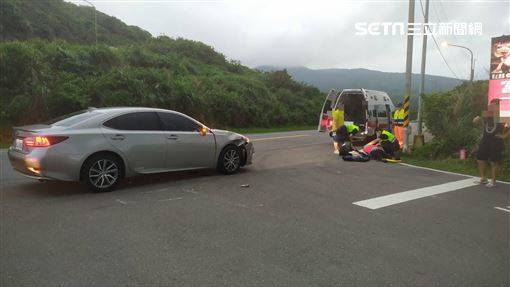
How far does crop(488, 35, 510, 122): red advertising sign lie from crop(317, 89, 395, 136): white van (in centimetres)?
395

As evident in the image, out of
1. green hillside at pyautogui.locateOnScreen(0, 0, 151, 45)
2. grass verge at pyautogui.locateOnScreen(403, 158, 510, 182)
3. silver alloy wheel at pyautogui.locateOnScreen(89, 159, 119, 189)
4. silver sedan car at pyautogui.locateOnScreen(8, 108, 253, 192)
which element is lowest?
grass verge at pyautogui.locateOnScreen(403, 158, 510, 182)

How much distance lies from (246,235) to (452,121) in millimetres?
10183

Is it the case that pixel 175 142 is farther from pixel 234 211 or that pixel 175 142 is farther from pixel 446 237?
pixel 446 237

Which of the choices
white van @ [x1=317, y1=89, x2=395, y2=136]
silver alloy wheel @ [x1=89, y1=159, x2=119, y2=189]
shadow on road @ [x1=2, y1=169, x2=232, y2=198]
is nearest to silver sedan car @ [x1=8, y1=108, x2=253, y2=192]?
silver alloy wheel @ [x1=89, y1=159, x2=119, y2=189]

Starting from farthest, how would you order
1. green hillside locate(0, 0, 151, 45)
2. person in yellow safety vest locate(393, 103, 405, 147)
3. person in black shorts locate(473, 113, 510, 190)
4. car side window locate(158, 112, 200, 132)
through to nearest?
1. green hillside locate(0, 0, 151, 45)
2. person in yellow safety vest locate(393, 103, 405, 147)
3. person in black shorts locate(473, 113, 510, 190)
4. car side window locate(158, 112, 200, 132)

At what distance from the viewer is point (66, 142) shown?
6.95 m

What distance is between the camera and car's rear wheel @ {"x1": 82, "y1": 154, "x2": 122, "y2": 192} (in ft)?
23.4

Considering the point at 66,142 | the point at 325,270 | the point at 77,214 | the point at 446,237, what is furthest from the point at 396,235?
the point at 66,142

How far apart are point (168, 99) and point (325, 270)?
2092cm

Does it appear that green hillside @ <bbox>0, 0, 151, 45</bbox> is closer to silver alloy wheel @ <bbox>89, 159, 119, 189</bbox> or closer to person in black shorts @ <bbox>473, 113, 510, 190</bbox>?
silver alloy wheel @ <bbox>89, 159, 119, 189</bbox>

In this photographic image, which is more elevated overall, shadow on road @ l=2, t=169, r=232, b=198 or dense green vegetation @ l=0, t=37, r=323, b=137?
dense green vegetation @ l=0, t=37, r=323, b=137

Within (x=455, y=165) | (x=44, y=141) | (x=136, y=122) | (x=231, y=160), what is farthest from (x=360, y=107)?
(x=44, y=141)

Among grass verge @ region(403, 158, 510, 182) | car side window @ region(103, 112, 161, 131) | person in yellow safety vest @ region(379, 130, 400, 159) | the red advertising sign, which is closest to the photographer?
car side window @ region(103, 112, 161, 131)

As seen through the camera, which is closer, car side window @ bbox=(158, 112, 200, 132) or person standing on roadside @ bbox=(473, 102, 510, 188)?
car side window @ bbox=(158, 112, 200, 132)
